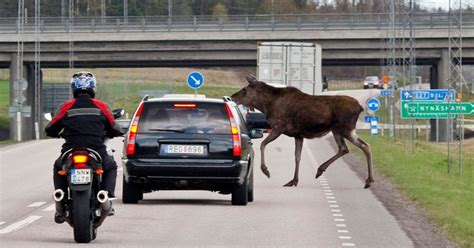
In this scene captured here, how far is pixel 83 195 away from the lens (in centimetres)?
1348

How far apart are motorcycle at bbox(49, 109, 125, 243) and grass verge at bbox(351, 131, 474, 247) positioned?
142 inches

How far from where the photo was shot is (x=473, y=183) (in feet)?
94.1

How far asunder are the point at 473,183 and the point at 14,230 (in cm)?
1488

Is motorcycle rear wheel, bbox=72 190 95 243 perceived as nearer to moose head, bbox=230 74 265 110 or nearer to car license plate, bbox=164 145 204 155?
car license plate, bbox=164 145 204 155

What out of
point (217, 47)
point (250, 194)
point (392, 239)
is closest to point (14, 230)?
point (392, 239)

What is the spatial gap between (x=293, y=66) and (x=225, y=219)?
1422 inches

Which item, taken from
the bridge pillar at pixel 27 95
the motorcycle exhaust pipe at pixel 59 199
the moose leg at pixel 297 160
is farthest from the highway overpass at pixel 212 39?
the motorcycle exhaust pipe at pixel 59 199

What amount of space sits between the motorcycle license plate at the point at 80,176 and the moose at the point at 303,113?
469 inches

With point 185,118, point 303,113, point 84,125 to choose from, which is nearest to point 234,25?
point 303,113

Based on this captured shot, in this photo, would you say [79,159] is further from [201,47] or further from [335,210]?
[201,47]

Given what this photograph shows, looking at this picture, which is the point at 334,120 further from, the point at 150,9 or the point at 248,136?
the point at 150,9

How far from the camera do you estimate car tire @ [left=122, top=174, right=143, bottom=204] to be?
19438mm

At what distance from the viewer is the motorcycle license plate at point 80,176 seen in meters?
13.5

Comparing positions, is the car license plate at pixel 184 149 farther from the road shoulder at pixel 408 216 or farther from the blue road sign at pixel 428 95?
the blue road sign at pixel 428 95
